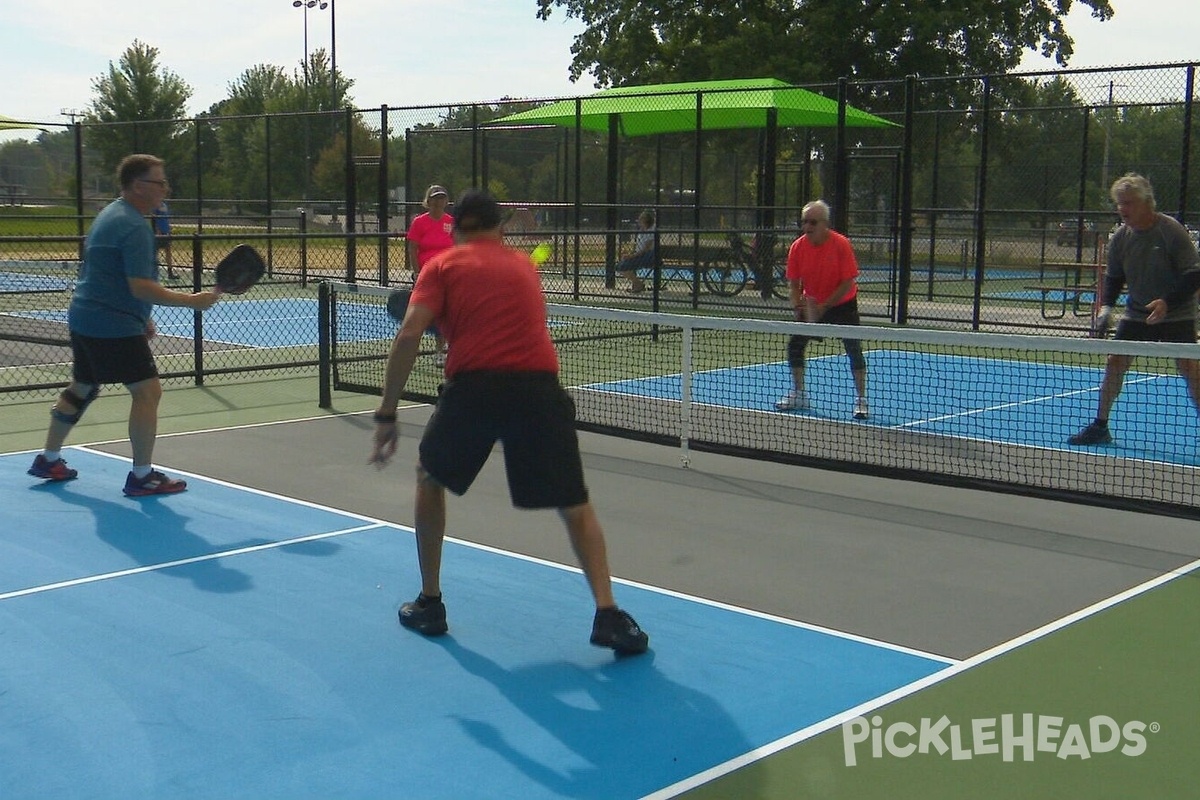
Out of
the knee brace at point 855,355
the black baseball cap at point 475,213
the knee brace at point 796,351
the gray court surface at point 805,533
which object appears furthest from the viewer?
the knee brace at point 796,351

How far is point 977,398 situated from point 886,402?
83cm

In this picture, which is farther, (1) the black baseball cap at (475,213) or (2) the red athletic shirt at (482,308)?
(1) the black baseball cap at (475,213)

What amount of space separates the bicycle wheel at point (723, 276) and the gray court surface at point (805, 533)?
12.3 meters

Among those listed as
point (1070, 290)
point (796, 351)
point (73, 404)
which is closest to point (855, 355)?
point (796, 351)

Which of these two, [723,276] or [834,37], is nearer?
[723,276]

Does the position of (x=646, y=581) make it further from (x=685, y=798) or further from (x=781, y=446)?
(x=781, y=446)

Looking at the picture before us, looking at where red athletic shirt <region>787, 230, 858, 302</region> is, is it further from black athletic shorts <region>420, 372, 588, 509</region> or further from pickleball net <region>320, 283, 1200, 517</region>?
black athletic shorts <region>420, 372, 588, 509</region>

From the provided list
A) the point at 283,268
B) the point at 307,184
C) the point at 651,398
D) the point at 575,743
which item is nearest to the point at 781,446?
the point at 651,398

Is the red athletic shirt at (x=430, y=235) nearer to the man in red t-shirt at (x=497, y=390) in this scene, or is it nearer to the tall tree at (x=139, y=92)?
the man in red t-shirt at (x=497, y=390)

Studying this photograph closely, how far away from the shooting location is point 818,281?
1077 centimetres

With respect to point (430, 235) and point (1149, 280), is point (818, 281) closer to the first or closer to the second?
point (1149, 280)

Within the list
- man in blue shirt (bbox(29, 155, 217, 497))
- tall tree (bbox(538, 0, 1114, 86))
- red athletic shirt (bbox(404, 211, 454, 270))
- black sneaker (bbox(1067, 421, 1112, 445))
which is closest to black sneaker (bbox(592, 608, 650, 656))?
man in blue shirt (bbox(29, 155, 217, 497))

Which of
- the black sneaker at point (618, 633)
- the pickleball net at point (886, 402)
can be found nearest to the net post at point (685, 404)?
the pickleball net at point (886, 402)

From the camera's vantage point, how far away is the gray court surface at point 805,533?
595cm
